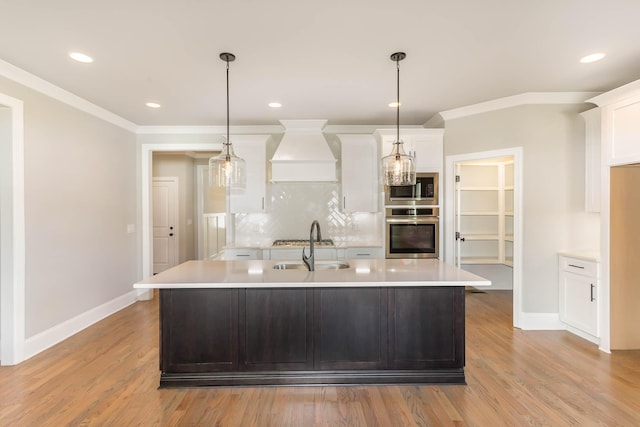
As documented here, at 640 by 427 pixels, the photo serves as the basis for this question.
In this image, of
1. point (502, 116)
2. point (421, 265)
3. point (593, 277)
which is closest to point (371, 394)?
point (421, 265)

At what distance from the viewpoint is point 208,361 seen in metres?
2.55

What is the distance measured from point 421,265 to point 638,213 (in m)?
2.10

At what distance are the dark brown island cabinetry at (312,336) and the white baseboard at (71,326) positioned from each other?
5.23ft

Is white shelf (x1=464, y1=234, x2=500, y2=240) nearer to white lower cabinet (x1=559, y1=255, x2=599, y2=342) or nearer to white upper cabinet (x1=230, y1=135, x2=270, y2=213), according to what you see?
white lower cabinet (x1=559, y1=255, x2=599, y2=342)

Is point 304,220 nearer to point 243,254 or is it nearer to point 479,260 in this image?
point 243,254

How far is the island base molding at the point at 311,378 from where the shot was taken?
2.54 m

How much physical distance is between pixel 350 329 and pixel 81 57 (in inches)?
121

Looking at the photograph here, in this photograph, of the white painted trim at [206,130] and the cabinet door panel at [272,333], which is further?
the white painted trim at [206,130]

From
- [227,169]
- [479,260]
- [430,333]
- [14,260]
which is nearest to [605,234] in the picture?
[430,333]

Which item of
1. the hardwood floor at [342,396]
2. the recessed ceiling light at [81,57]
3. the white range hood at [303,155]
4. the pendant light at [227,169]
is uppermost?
the recessed ceiling light at [81,57]

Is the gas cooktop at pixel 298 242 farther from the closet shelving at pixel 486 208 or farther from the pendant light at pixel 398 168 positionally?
the closet shelving at pixel 486 208

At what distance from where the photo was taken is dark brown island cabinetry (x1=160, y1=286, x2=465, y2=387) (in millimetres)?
2543

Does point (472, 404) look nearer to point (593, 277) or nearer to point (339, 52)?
point (593, 277)

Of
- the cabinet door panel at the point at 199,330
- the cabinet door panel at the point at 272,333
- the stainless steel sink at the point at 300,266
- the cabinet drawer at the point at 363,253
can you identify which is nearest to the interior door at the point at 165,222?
the cabinet drawer at the point at 363,253
